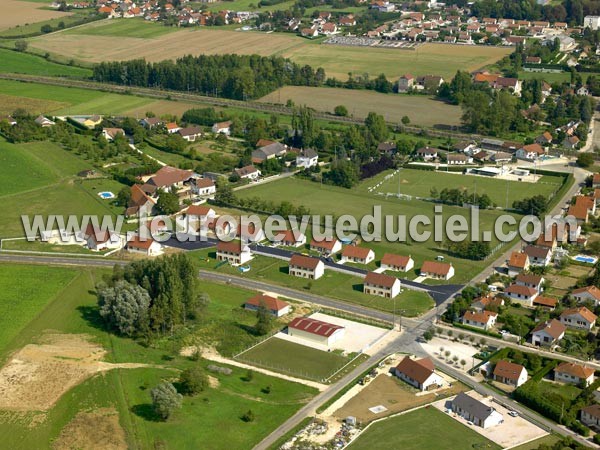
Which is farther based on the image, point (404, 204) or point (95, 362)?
point (404, 204)

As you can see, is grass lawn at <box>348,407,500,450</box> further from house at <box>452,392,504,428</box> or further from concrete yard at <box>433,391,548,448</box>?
house at <box>452,392,504,428</box>

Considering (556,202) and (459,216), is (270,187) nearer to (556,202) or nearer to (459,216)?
(459,216)

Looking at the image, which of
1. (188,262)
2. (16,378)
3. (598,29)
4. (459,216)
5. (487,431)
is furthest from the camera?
(598,29)

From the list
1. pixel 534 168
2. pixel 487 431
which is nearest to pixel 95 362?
pixel 487 431

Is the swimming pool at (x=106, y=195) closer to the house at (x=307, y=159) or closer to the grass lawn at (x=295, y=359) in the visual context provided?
the house at (x=307, y=159)

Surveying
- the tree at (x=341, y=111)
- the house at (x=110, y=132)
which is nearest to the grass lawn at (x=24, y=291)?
the house at (x=110, y=132)

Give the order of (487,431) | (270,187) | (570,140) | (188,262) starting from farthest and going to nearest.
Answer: (570,140) → (270,187) → (188,262) → (487,431)

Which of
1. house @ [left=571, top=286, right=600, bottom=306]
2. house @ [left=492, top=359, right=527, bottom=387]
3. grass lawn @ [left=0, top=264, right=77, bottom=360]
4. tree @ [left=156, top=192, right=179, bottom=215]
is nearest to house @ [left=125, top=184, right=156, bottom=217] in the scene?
tree @ [left=156, top=192, right=179, bottom=215]

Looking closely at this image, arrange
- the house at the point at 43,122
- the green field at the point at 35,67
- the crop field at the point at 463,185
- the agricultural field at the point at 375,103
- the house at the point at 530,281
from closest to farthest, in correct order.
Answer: the house at the point at 530,281, the crop field at the point at 463,185, the house at the point at 43,122, the agricultural field at the point at 375,103, the green field at the point at 35,67
